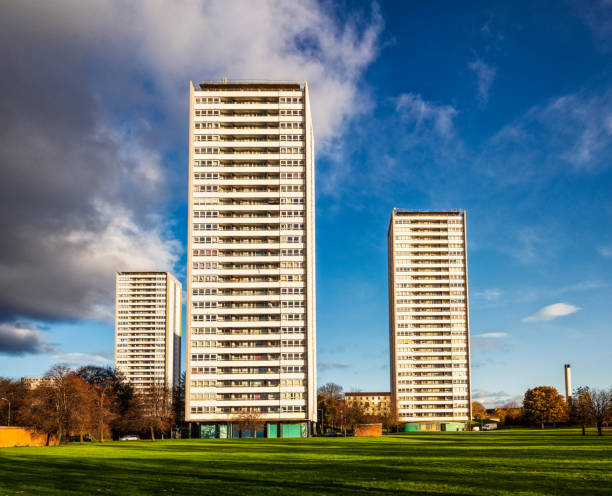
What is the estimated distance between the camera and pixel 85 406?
9169 cm

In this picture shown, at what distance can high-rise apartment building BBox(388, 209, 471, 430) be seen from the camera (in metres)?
190

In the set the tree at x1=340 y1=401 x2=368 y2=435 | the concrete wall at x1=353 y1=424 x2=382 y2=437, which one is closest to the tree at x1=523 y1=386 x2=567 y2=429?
the tree at x1=340 y1=401 x2=368 y2=435

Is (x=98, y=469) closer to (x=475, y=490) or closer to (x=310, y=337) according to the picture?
(x=475, y=490)

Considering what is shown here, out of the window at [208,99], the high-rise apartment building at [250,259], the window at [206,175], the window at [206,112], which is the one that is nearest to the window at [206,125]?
Result: the high-rise apartment building at [250,259]

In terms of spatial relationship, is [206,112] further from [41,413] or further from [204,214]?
[41,413]

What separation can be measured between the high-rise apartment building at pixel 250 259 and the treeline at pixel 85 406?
359 inches

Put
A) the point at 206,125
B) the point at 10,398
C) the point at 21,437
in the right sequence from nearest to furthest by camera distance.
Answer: the point at 21,437 < the point at 206,125 < the point at 10,398

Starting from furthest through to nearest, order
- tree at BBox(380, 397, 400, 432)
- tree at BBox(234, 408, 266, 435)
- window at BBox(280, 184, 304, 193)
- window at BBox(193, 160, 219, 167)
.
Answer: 1. tree at BBox(380, 397, 400, 432)
2. window at BBox(193, 160, 219, 167)
3. window at BBox(280, 184, 304, 193)
4. tree at BBox(234, 408, 266, 435)

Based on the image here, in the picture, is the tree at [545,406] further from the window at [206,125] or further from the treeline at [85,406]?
the window at [206,125]

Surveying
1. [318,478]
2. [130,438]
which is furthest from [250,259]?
[318,478]

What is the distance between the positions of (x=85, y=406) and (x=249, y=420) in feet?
101

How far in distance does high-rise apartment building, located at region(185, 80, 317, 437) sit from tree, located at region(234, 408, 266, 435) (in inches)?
29.2

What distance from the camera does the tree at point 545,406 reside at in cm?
16138

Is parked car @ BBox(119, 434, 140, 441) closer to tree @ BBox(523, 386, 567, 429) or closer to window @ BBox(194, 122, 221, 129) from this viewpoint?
window @ BBox(194, 122, 221, 129)
